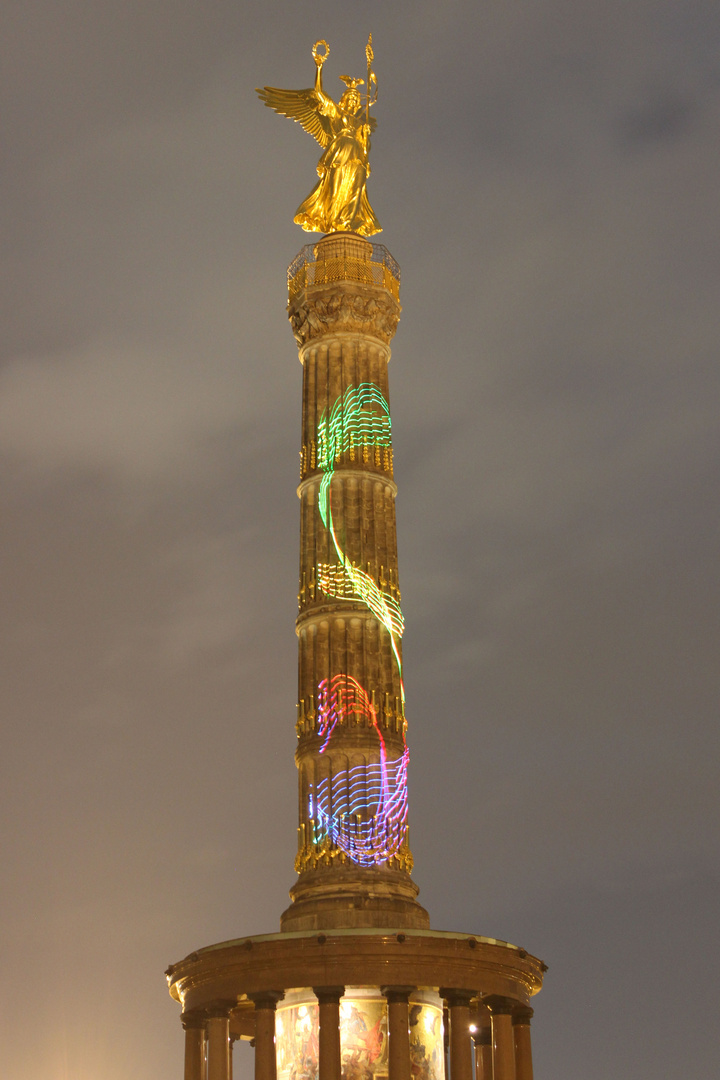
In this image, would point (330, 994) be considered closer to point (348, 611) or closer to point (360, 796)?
point (360, 796)

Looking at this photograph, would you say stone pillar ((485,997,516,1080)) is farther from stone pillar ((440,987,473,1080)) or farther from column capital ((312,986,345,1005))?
column capital ((312,986,345,1005))

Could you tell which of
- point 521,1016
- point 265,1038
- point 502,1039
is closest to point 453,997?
point 502,1039

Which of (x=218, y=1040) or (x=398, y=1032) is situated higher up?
(x=218, y=1040)

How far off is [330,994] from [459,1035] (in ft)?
9.67

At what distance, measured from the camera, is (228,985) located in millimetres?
35188

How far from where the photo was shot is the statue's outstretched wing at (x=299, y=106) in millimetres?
45094

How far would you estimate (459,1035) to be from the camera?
34.3 meters

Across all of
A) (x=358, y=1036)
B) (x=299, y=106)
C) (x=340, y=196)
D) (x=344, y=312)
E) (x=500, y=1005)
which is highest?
(x=299, y=106)

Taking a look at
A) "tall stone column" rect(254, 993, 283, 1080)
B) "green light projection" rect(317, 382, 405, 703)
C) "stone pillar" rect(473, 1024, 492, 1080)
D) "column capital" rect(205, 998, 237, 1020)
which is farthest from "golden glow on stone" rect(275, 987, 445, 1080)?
"green light projection" rect(317, 382, 405, 703)

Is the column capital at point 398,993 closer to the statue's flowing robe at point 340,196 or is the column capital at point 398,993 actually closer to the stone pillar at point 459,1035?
the stone pillar at point 459,1035

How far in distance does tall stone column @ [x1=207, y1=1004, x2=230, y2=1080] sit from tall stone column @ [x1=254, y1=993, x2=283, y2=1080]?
4.42ft

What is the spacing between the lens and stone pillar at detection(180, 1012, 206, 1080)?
36.3m

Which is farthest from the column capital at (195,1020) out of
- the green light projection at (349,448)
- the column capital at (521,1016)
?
the green light projection at (349,448)

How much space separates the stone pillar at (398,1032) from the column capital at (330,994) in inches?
38.8
